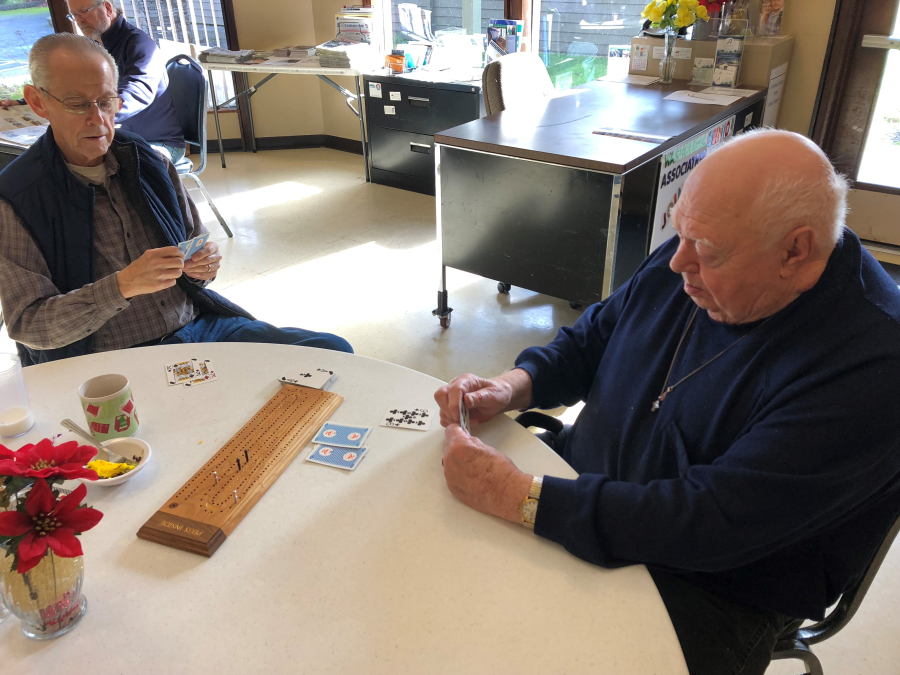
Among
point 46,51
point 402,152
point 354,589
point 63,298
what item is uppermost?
point 46,51

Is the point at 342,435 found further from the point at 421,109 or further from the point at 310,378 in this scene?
the point at 421,109

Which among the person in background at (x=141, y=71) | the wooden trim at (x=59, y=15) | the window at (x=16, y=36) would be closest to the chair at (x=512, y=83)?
the person in background at (x=141, y=71)

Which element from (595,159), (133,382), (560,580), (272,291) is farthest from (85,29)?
(560,580)

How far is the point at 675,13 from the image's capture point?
10.8 ft

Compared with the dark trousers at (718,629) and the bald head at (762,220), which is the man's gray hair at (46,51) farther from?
the dark trousers at (718,629)

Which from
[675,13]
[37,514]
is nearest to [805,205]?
[37,514]

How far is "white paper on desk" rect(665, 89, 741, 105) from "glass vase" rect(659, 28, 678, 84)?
0.28m

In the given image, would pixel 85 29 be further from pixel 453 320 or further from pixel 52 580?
pixel 52 580

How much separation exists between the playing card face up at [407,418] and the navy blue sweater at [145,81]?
9.60ft

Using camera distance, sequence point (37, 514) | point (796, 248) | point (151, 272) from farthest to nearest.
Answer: point (151, 272)
point (796, 248)
point (37, 514)

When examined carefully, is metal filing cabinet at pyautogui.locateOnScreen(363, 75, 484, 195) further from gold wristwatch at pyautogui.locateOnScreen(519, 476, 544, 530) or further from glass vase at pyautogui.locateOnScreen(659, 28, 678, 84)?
gold wristwatch at pyautogui.locateOnScreen(519, 476, 544, 530)

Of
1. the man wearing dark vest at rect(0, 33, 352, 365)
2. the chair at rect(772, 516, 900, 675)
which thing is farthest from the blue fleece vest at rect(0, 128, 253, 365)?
the chair at rect(772, 516, 900, 675)

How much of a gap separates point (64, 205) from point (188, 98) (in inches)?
88.5

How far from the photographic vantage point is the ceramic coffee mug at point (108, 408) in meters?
1.08
